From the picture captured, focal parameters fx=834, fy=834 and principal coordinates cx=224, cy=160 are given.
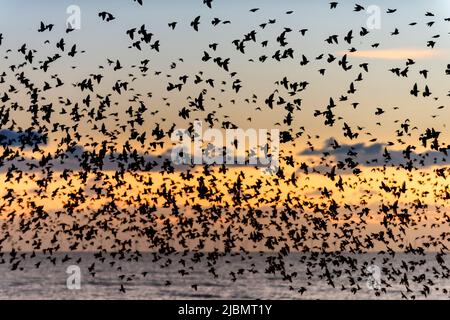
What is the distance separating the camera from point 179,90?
32875 millimetres

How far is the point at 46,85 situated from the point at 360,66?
40.4ft

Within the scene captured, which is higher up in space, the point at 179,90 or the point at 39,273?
the point at 179,90

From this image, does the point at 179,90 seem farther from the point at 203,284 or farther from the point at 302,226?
the point at 203,284

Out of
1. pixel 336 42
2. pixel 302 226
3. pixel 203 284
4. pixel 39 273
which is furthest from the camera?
pixel 39 273

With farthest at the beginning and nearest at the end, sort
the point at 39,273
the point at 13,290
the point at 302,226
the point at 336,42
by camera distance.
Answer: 1. the point at 39,273
2. the point at 13,290
3. the point at 302,226
4. the point at 336,42

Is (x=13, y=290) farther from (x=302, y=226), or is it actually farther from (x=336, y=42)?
(x=336, y=42)
